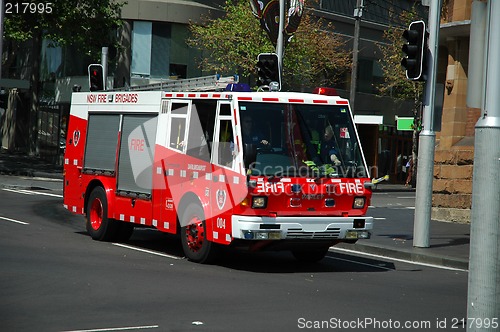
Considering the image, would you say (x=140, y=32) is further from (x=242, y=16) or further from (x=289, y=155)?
(x=289, y=155)

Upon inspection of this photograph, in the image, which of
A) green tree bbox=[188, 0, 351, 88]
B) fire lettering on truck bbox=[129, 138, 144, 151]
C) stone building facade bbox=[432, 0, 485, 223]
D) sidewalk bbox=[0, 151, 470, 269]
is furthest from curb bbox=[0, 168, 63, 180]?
fire lettering on truck bbox=[129, 138, 144, 151]

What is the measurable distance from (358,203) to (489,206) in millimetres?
8078

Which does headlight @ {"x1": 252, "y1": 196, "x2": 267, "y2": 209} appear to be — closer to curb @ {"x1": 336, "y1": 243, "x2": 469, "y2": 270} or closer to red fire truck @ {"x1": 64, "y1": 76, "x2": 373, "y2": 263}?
red fire truck @ {"x1": 64, "y1": 76, "x2": 373, "y2": 263}

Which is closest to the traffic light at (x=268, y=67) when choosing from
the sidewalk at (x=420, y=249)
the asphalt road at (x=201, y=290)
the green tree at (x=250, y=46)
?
the sidewalk at (x=420, y=249)

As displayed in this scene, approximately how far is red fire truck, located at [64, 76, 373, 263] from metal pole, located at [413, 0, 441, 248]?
2.79m

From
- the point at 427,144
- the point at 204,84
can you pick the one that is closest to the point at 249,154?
the point at 204,84

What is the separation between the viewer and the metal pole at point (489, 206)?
550 cm

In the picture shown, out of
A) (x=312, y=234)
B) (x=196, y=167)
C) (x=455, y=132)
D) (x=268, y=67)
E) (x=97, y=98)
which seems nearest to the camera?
(x=312, y=234)

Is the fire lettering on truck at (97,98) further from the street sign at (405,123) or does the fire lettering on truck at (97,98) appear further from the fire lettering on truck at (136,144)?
the street sign at (405,123)

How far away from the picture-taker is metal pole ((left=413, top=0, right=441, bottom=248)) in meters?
16.3

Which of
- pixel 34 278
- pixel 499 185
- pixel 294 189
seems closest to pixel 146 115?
pixel 294 189

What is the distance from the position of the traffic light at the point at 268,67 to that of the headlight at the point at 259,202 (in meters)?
8.45

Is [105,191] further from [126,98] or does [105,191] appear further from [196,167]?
[196,167]

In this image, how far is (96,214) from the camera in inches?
650
